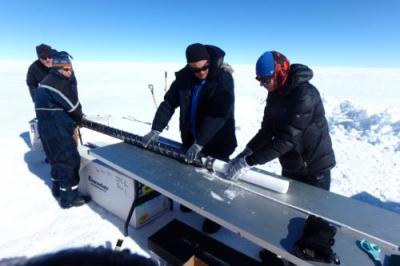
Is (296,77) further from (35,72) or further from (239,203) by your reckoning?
(35,72)

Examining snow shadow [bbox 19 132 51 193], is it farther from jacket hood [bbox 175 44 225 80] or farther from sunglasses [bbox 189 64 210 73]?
jacket hood [bbox 175 44 225 80]

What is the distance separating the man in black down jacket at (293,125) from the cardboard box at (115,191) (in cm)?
104

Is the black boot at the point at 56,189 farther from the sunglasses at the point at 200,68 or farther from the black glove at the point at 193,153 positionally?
the sunglasses at the point at 200,68

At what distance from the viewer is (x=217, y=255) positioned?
6.75 ft

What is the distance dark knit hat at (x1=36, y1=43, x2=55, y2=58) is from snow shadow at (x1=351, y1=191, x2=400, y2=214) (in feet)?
15.3

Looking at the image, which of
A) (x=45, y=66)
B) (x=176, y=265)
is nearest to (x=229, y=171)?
(x=176, y=265)

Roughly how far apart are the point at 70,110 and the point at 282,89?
213cm

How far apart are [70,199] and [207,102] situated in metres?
1.91

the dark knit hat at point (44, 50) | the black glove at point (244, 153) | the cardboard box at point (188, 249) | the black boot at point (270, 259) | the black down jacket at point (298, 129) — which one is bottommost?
the black boot at point (270, 259)

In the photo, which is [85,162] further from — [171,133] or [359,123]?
[359,123]

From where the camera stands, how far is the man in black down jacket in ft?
6.04

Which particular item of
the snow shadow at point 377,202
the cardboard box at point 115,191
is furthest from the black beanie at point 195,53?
the snow shadow at point 377,202

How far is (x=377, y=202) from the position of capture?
11.0 ft

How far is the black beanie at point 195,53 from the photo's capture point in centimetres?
226
